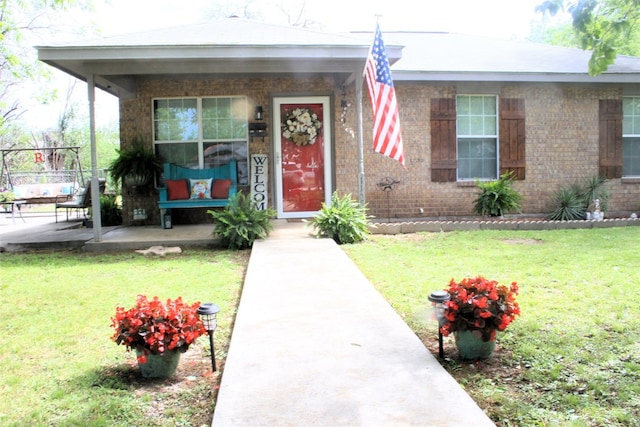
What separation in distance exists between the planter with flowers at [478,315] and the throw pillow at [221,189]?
253 inches

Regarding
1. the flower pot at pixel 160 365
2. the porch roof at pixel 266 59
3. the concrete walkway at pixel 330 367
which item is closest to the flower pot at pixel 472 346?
the concrete walkway at pixel 330 367

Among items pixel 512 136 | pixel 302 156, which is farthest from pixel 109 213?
pixel 512 136

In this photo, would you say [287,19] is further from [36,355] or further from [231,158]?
[36,355]

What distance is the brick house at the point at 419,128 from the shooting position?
9.73 metres

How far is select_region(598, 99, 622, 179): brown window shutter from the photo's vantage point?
1045cm

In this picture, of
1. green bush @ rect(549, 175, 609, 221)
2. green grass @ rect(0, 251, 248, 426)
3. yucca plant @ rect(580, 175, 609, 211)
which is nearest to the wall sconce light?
green grass @ rect(0, 251, 248, 426)

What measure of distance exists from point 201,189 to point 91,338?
5.41 meters

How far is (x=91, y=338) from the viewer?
149 inches

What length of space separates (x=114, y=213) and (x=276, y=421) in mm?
8745

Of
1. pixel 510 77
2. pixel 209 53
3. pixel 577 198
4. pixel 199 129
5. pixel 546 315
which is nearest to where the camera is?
pixel 546 315

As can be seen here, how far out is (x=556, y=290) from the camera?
477 cm

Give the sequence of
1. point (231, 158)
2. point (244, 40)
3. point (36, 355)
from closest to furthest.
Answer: point (36, 355)
point (244, 40)
point (231, 158)

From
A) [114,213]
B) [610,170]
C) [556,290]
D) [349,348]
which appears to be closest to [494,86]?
[610,170]

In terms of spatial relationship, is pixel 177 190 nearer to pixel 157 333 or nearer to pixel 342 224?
pixel 342 224
